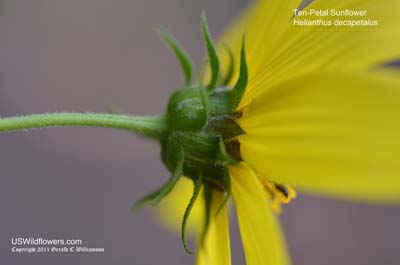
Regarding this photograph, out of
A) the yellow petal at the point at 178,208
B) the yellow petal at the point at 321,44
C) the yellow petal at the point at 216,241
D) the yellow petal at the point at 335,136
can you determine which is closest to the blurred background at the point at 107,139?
the yellow petal at the point at 178,208

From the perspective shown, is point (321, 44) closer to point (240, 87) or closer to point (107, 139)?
point (240, 87)

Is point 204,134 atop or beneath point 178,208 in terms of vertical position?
atop

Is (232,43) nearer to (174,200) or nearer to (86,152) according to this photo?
(174,200)

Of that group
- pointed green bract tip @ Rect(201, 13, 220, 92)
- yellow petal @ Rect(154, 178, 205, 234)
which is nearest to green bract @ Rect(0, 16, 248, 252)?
pointed green bract tip @ Rect(201, 13, 220, 92)

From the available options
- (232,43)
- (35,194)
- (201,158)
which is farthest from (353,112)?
(35,194)

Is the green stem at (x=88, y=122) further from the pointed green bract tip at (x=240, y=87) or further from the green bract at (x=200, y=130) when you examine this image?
the pointed green bract tip at (x=240, y=87)

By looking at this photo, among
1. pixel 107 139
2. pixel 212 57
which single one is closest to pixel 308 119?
pixel 212 57
